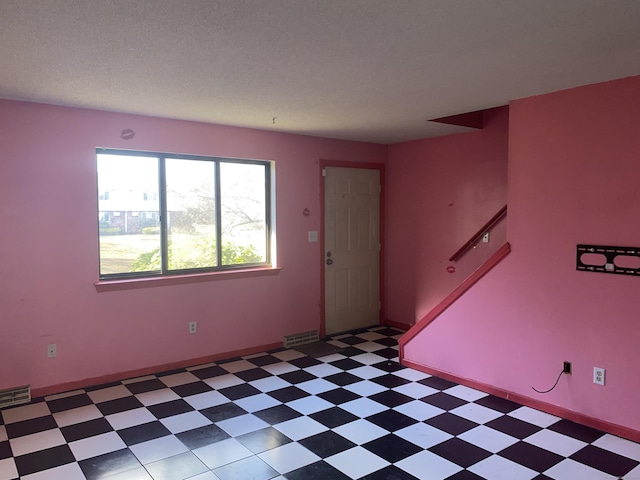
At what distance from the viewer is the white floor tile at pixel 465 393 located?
3.61 metres

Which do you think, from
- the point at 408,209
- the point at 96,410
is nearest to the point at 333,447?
the point at 96,410

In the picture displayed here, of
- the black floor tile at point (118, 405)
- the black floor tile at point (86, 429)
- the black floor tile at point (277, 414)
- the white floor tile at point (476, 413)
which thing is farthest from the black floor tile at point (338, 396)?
the black floor tile at point (86, 429)

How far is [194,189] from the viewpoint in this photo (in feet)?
14.6

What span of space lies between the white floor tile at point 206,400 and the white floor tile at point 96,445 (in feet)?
2.02

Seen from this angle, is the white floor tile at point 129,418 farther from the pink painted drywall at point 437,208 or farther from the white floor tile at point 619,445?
the pink painted drywall at point 437,208

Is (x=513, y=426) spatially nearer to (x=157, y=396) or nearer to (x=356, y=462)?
(x=356, y=462)

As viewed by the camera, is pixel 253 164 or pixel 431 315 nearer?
pixel 431 315

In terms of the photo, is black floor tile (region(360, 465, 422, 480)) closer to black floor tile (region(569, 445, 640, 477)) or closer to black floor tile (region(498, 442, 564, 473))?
black floor tile (region(498, 442, 564, 473))

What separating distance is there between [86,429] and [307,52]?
2.72m

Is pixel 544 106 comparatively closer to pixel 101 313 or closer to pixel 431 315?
pixel 431 315

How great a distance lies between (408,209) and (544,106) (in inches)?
92.6

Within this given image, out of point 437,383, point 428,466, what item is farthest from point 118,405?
point 437,383

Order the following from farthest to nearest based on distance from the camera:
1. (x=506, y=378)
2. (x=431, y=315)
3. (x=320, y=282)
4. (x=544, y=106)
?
1. (x=320, y=282)
2. (x=431, y=315)
3. (x=506, y=378)
4. (x=544, y=106)

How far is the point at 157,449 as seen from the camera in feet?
9.27
